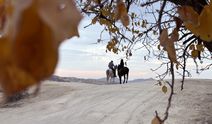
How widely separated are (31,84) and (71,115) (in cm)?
1220

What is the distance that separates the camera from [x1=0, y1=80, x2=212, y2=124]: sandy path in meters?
11.7

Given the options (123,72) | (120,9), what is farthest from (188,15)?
(123,72)

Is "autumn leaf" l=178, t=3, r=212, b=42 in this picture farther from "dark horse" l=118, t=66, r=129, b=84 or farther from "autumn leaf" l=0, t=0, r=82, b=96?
"dark horse" l=118, t=66, r=129, b=84

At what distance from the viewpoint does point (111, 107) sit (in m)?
13.2

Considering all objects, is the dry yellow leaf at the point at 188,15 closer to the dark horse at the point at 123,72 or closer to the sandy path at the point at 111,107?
the sandy path at the point at 111,107

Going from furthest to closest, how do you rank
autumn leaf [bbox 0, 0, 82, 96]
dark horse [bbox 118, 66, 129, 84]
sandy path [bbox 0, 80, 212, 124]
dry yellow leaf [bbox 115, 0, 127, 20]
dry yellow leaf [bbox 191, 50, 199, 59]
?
dark horse [bbox 118, 66, 129, 84] → sandy path [bbox 0, 80, 212, 124] → dry yellow leaf [bbox 191, 50, 199, 59] → dry yellow leaf [bbox 115, 0, 127, 20] → autumn leaf [bbox 0, 0, 82, 96]

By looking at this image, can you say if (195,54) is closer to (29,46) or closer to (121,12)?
(121,12)

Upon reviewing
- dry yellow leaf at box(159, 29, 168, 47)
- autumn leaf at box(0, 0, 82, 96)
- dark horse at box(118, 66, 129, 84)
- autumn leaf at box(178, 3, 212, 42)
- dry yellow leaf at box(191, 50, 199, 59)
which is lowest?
autumn leaf at box(0, 0, 82, 96)

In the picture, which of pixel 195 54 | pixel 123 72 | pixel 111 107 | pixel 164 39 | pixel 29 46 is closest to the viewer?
pixel 29 46

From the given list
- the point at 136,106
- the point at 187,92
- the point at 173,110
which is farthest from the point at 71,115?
the point at 187,92

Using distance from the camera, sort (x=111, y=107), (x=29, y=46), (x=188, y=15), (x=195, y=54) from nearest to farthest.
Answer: (x=29, y=46) < (x=188, y=15) < (x=195, y=54) < (x=111, y=107)

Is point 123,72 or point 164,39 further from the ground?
point 123,72

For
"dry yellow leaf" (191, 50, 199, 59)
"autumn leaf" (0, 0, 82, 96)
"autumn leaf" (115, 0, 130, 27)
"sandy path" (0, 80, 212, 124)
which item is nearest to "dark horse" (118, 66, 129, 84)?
"sandy path" (0, 80, 212, 124)

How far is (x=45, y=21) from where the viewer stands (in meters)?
0.30
